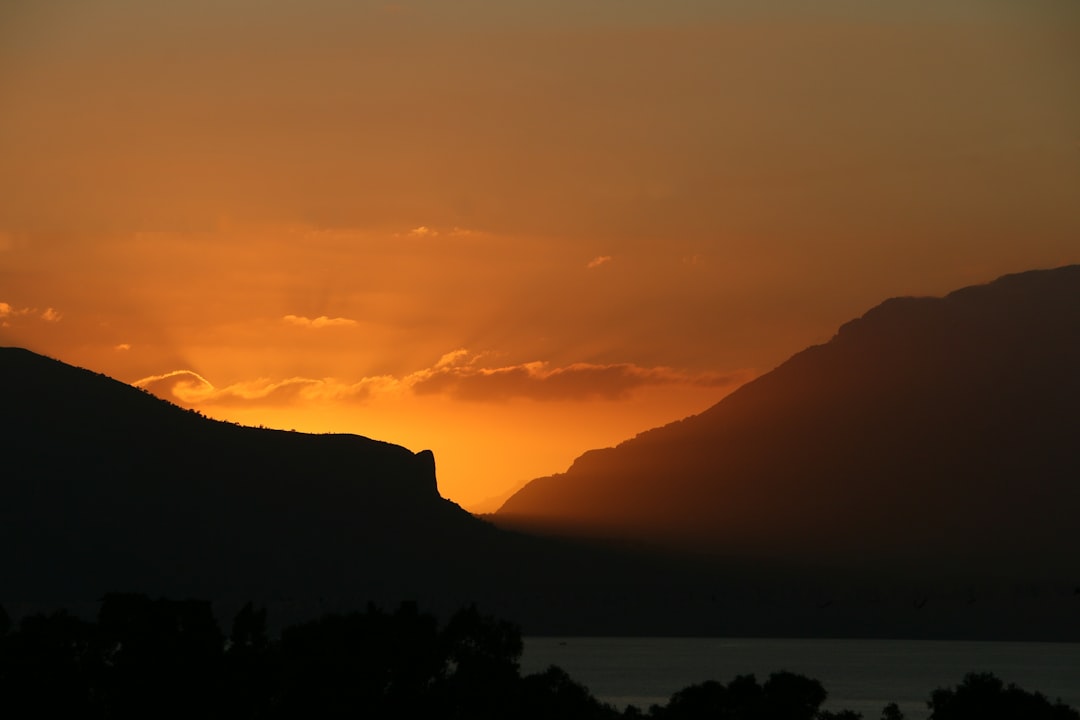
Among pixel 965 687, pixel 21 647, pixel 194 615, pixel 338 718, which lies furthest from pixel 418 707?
pixel 965 687

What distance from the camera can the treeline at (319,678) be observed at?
75.6m

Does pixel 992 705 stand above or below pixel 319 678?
below

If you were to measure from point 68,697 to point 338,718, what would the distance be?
11530mm

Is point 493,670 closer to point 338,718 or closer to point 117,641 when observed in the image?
point 338,718

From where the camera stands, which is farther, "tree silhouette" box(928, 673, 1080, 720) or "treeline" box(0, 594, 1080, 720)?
"tree silhouette" box(928, 673, 1080, 720)

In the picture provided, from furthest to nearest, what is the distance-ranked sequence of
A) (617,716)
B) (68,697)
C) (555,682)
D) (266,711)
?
(617,716) < (555,682) < (266,711) < (68,697)

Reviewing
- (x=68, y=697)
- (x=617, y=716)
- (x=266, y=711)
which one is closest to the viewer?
(x=68, y=697)

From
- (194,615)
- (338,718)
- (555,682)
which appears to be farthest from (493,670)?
(194,615)

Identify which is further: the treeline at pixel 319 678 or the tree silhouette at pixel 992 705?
the tree silhouette at pixel 992 705

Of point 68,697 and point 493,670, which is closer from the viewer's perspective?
point 68,697

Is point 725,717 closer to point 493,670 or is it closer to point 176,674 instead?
point 493,670

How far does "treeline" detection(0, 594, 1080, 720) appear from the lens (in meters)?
75.6

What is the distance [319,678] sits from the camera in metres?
80.6

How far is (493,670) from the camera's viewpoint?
3319 inches
